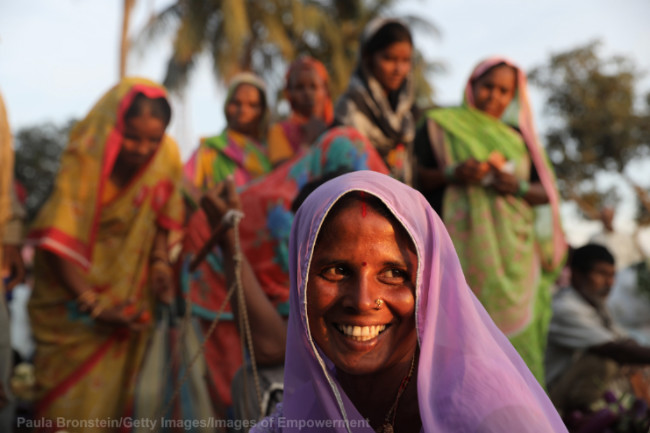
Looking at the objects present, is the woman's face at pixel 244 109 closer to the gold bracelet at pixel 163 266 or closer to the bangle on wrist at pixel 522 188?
the gold bracelet at pixel 163 266

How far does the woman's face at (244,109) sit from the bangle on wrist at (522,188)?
2.40 metres

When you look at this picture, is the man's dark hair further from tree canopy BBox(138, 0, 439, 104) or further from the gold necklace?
tree canopy BBox(138, 0, 439, 104)

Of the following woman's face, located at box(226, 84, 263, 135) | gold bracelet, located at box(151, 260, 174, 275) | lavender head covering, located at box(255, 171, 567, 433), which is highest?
woman's face, located at box(226, 84, 263, 135)

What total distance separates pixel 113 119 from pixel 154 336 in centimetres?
148

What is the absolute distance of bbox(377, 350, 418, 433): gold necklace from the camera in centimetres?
183

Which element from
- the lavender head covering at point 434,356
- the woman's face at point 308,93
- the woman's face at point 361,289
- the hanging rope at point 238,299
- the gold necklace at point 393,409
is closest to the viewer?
the lavender head covering at point 434,356

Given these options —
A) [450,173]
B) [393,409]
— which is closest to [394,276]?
[393,409]

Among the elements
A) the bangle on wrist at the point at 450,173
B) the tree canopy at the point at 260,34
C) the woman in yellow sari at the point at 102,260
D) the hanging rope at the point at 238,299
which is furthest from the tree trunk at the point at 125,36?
the hanging rope at the point at 238,299

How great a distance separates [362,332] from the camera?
172 centimetres

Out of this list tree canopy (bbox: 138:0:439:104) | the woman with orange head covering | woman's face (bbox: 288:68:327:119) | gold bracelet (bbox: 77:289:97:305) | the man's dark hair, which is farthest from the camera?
tree canopy (bbox: 138:0:439:104)

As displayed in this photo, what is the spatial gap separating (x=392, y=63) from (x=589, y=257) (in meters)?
2.53

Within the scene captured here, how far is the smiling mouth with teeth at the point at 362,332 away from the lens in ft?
5.63

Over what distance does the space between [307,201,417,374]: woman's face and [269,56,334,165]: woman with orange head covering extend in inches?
128

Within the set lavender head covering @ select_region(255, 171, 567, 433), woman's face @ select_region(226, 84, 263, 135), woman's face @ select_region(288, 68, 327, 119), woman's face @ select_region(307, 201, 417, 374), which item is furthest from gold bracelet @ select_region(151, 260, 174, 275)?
woman's face @ select_region(307, 201, 417, 374)
